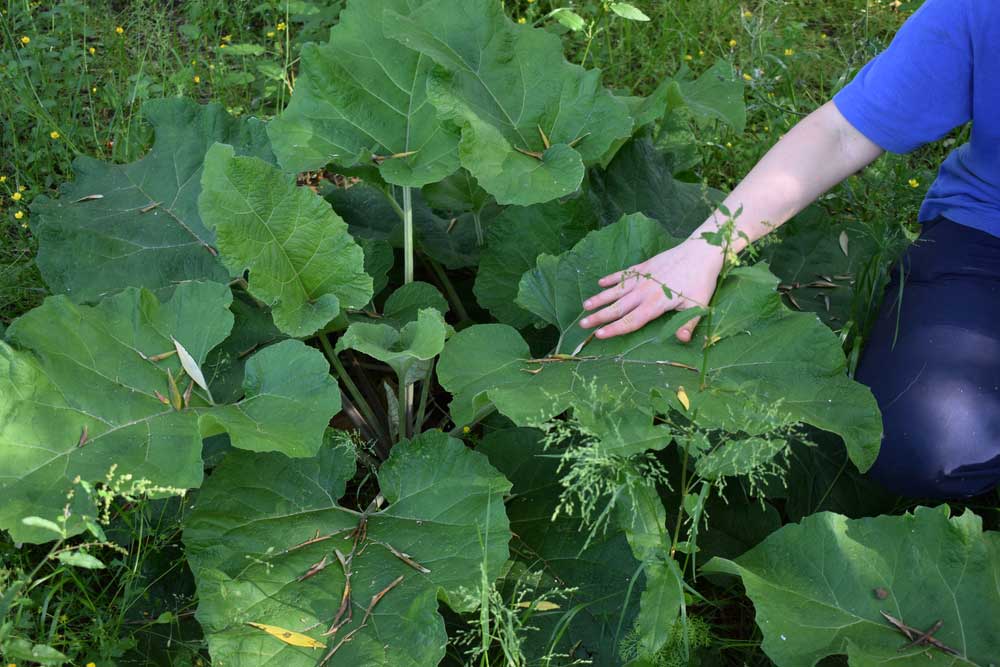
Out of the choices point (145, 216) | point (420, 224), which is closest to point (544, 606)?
point (420, 224)

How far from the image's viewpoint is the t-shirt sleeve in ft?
6.95

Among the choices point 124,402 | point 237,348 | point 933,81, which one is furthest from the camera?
point 237,348

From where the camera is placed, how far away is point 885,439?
2.22 m

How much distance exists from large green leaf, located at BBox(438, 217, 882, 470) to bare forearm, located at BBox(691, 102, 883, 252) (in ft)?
0.63

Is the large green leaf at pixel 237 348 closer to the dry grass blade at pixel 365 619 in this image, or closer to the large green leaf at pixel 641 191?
the dry grass blade at pixel 365 619

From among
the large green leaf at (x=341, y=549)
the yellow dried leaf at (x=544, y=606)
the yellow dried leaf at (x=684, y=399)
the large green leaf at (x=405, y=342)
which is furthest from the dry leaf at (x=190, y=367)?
the yellow dried leaf at (x=684, y=399)

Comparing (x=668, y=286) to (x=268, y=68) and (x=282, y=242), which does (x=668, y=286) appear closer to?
(x=282, y=242)

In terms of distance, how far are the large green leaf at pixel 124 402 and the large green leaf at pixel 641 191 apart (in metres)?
0.94

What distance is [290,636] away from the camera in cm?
177

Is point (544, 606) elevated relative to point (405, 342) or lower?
lower

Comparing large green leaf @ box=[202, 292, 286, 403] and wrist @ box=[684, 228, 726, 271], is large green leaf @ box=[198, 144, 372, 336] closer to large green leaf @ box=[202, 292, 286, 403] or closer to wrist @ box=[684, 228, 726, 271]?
large green leaf @ box=[202, 292, 286, 403]

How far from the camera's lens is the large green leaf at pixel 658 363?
1846 mm

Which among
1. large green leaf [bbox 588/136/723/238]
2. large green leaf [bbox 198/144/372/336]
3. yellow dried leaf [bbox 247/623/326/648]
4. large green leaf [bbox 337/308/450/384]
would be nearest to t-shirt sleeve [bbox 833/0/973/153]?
large green leaf [bbox 588/136/723/238]

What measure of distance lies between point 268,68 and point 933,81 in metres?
2.18
